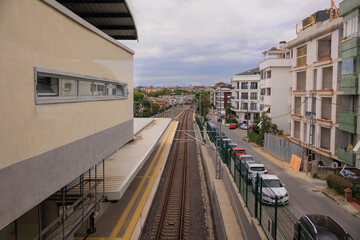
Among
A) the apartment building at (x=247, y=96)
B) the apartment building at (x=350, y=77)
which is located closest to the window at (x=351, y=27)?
the apartment building at (x=350, y=77)

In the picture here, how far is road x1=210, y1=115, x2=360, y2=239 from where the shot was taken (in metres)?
10.6

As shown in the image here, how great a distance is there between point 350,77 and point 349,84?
0.35m

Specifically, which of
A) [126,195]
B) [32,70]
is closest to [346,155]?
[126,195]

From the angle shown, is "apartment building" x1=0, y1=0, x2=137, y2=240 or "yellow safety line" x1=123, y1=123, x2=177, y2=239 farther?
"yellow safety line" x1=123, y1=123, x2=177, y2=239

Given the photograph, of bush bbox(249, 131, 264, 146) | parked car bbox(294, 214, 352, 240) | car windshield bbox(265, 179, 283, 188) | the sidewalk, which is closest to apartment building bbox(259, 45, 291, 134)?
bush bbox(249, 131, 264, 146)

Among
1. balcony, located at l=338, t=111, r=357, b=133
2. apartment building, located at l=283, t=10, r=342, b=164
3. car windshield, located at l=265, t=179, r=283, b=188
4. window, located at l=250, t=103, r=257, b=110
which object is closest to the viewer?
car windshield, located at l=265, t=179, r=283, b=188

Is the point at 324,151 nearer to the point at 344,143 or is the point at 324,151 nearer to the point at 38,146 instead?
the point at 344,143

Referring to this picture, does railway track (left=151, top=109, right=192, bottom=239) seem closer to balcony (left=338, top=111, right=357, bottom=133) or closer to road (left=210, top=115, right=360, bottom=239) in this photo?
road (left=210, top=115, right=360, bottom=239)

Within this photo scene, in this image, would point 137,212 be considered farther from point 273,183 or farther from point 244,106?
point 244,106

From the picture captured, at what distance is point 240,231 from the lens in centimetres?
805

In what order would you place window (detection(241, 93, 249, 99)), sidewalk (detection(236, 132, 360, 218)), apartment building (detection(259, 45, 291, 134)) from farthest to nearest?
window (detection(241, 93, 249, 99)) < apartment building (detection(259, 45, 291, 134)) < sidewalk (detection(236, 132, 360, 218))

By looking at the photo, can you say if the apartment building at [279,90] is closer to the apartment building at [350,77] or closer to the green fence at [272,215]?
the apartment building at [350,77]

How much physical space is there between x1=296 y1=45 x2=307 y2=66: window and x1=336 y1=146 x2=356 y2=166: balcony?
303 inches

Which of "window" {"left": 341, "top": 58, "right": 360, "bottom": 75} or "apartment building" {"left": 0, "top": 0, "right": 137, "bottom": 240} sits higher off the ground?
"window" {"left": 341, "top": 58, "right": 360, "bottom": 75}
